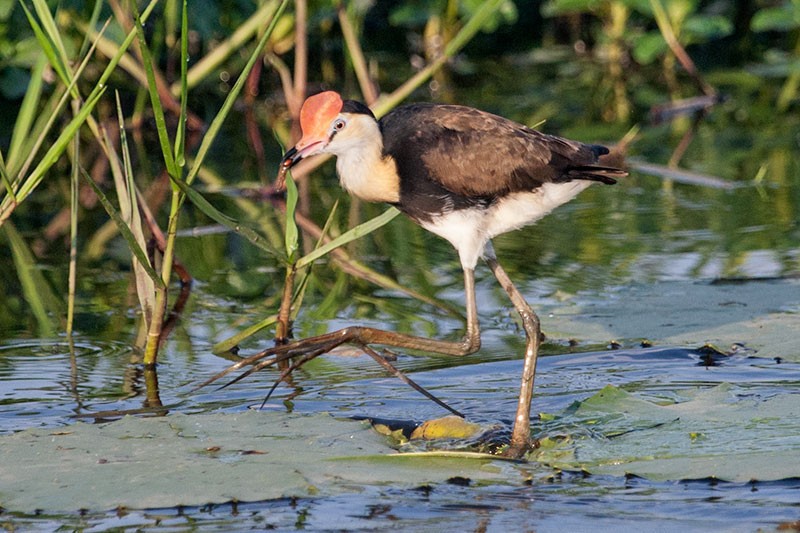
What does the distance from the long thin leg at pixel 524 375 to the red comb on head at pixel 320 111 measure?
861 mm

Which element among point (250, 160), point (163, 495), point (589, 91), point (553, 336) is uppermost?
point (589, 91)

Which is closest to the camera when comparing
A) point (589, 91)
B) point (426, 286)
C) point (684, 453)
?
point (684, 453)

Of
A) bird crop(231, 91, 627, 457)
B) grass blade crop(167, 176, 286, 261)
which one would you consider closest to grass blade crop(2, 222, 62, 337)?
grass blade crop(167, 176, 286, 261)

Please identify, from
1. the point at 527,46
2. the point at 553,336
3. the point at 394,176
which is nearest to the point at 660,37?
the point at 527,46

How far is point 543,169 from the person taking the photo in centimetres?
479

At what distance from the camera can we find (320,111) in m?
4.68

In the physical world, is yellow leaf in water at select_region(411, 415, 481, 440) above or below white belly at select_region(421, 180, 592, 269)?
below

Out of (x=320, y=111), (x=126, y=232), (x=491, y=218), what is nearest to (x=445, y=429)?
(x=491, y=218)

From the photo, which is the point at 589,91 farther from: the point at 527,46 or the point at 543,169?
the point at 543,169

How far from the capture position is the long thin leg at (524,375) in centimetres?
441

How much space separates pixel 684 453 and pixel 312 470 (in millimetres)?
1150

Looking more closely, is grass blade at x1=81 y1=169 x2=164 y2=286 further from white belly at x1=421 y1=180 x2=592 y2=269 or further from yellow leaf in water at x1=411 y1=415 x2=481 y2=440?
yellow leaf in water at x1=411 y1=415 x2=481 y2=440

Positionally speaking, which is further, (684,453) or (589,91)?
(589,91)

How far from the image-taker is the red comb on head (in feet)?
15.4
